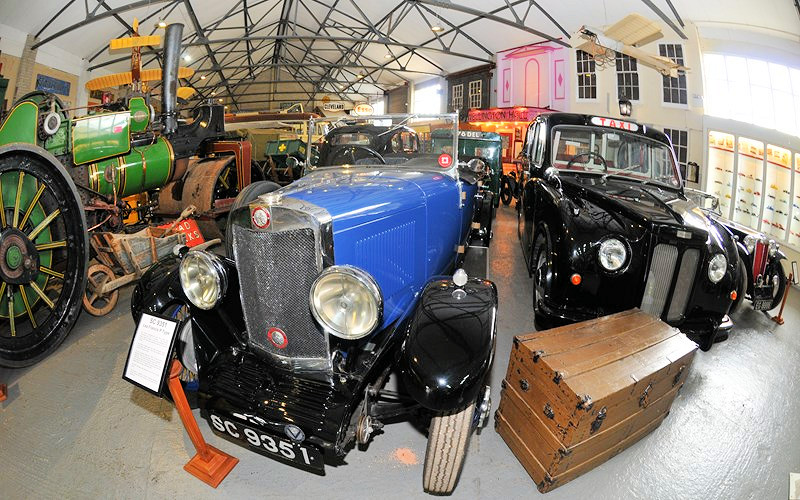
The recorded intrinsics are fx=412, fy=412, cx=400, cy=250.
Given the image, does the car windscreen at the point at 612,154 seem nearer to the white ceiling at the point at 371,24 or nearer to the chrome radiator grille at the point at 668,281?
the chrome radiator grille at the point at 668,281

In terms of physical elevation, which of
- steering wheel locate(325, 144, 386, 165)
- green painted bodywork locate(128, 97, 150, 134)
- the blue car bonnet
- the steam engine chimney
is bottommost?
the blue car bonnet

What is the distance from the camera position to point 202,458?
2.17 metres

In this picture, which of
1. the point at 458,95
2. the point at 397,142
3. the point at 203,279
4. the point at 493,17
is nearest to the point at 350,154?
the point at 397,142

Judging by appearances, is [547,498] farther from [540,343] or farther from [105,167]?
[105,167]

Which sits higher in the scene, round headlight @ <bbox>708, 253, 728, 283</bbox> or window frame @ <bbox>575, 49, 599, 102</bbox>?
window frame @ <bbox>575, 49, 599, 102</bbox>

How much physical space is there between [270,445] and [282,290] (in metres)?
0.67

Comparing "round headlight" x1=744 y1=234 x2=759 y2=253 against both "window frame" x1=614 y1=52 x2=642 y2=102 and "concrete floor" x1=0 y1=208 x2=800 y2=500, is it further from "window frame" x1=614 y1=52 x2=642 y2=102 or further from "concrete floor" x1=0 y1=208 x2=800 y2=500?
"window frame" x1=614 y1=52 x2=642 y2=102

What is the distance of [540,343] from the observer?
7.73 feet

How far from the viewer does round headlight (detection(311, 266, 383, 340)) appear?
5.55 feet

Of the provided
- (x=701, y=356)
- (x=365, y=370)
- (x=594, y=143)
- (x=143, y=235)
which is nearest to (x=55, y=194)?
(x=143, y=235)

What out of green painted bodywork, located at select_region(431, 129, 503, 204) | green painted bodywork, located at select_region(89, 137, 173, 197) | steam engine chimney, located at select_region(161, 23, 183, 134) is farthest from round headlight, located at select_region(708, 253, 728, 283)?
green painted bodywork, located at select_region(431, 129, 503, 204)

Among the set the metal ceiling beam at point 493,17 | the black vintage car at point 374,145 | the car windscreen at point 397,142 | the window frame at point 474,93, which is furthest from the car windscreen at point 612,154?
the window frame at point 474,93

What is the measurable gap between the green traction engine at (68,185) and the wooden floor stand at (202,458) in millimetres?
1510

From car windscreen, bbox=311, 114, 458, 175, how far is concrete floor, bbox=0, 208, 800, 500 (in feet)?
5.90
